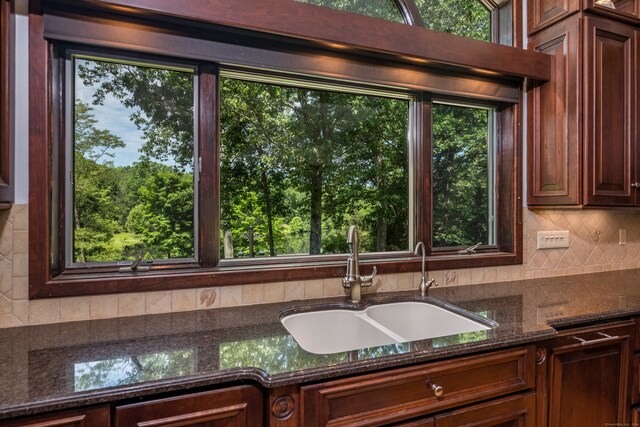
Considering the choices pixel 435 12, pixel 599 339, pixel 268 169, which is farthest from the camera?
pixel 435 12

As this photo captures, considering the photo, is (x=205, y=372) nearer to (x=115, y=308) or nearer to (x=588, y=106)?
(x=115, y=308)

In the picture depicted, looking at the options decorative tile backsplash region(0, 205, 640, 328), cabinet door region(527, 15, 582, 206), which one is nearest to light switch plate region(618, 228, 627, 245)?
decorative tile backsplash region(0, 205, 640, 328)

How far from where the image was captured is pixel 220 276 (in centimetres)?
152

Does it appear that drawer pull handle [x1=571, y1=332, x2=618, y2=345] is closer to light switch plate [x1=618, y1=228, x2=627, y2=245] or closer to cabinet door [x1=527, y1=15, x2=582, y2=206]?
cabinet door [x1=527, y1=15, x2=582, y2=206]

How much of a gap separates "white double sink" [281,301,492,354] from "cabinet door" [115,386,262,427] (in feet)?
1.55

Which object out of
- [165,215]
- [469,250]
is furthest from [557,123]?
[165,215]

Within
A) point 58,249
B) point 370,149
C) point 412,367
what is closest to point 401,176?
point 370,149

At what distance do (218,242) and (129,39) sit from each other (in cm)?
88

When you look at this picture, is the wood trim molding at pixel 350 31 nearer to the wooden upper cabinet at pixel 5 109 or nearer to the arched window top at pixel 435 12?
the wooden upper cabinet at pixel 5 109

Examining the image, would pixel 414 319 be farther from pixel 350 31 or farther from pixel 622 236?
pixel 622 236

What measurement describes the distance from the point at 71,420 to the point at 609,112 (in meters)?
2.57

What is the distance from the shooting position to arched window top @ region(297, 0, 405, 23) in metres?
1.91

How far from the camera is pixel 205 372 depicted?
929mm

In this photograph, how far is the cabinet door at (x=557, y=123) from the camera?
6.02ft
